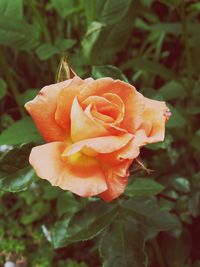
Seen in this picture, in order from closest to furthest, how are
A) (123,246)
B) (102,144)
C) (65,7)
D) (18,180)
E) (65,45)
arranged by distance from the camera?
(102,144)
(18,180)
(123,246)
(65,45)
(65,7)

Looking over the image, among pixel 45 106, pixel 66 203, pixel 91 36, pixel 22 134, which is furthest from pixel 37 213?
pixel 45 106

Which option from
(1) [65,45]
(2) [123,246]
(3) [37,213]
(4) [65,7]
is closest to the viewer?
(2) [123,246]

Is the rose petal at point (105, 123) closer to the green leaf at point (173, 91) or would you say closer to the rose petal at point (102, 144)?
the rose petal at point (102, 144)

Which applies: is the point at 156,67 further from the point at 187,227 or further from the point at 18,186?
the point at 18,186

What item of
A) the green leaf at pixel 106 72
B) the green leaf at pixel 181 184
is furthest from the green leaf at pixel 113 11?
the green leaf at pixel 181 184

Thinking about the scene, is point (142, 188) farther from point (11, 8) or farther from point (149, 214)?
point (11, 8)

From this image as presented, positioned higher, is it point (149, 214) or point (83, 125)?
point (83, 125)

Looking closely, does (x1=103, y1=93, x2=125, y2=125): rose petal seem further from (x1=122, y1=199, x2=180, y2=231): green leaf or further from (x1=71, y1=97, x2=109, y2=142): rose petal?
(x1=122, y1=199, x2=180, y2=231): green leaf

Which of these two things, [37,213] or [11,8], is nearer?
[11,8]

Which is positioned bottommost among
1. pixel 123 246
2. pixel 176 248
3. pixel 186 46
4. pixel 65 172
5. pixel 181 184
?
pixel 176 248
